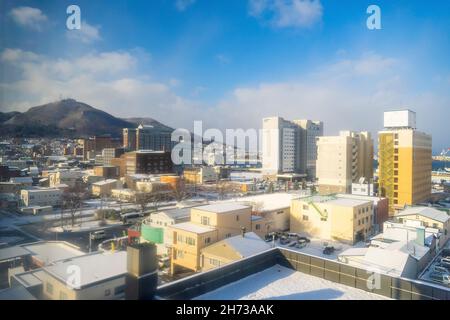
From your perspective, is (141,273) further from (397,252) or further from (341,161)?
(341,161)

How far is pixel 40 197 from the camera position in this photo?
16.9 m

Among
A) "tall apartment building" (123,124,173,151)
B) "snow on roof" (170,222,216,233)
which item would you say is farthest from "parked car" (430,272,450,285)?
"tall apartment building" (123,124,173,151)

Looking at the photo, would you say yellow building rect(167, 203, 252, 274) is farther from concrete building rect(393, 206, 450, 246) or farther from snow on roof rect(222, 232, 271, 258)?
concrete building rect(393, 206, 450, 246)

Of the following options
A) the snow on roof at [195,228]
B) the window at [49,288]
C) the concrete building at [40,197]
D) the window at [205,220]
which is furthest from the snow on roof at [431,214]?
the concrete building at [40,197]

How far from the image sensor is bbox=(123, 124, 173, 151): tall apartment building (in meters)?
46.0

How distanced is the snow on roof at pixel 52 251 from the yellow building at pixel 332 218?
27.1ft

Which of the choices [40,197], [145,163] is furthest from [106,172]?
[40,197]

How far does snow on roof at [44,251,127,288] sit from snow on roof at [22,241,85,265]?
8.57 feet

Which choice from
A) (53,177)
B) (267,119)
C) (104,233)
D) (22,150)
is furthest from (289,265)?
(22,150)

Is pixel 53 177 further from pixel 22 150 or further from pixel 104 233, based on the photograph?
pixel 22 150

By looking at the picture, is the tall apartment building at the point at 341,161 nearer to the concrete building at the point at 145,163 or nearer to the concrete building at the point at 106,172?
the concrete building at the point at 145,163

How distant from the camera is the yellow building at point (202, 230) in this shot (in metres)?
8.26

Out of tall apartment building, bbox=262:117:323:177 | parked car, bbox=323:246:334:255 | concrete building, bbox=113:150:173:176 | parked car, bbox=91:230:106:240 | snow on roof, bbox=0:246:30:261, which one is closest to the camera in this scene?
snow on roof, bbox=0:246:30:261
